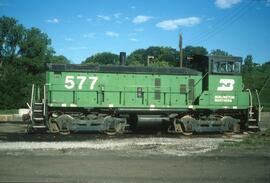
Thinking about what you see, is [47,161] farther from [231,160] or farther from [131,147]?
[231,160]

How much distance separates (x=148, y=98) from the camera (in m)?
17.5

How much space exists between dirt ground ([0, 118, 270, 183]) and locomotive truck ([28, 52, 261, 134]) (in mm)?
3828

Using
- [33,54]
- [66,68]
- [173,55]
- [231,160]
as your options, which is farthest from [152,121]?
[173,55]

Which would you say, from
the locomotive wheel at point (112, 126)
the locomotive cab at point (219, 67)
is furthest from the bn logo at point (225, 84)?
the locomotive wheel at point (112, 126)

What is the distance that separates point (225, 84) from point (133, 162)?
392 inches

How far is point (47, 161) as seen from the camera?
359 inches

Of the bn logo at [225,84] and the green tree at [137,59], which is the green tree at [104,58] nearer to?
the green tree at [137,59]

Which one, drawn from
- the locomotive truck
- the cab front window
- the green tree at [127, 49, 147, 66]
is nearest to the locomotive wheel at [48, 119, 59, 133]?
the locomotive truck

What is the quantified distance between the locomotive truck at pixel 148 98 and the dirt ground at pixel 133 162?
3828 millimetres

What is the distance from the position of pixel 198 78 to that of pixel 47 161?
10665 mm

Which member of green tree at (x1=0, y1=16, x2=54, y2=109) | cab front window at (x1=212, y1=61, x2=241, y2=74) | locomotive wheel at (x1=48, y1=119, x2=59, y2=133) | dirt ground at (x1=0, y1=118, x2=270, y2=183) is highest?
green tree at (x1=0, y1=16, x2=54, y2=109)

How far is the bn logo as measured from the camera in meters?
17.8

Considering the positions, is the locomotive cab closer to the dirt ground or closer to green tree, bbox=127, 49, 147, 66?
the dirt ground

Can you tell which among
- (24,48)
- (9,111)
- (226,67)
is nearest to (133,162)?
(226,67)
